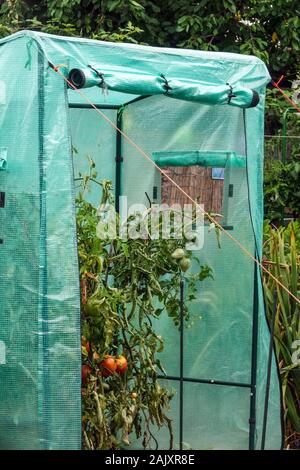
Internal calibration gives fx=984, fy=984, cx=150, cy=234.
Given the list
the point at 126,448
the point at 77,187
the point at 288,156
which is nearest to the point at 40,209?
the point at 77,187

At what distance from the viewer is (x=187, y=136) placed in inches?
246

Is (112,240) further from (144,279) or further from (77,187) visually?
(77,187)

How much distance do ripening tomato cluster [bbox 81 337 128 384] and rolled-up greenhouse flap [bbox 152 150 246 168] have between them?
1.48m

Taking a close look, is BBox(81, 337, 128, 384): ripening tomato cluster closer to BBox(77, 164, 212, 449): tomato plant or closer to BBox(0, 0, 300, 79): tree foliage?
BBox(77, 164, 212, 449): tomato plant

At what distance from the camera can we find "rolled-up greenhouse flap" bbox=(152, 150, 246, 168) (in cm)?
606

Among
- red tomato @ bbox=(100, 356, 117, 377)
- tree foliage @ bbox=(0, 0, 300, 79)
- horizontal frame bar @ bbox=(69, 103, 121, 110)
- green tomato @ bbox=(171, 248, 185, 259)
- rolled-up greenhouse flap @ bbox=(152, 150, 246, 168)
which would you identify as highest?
tree foliage @ bbox=(0, 0, 300, 79)

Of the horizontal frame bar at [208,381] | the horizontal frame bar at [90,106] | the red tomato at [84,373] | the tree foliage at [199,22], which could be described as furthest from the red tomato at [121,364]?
the tree foliage at [199,22]

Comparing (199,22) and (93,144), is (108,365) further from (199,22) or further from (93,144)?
(199,22)

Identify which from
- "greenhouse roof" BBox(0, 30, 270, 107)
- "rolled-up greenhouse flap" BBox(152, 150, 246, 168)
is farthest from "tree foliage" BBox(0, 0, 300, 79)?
"greenhouse roof" BBox(0, 30, 270, 107)

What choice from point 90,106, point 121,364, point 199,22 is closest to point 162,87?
point 90,106

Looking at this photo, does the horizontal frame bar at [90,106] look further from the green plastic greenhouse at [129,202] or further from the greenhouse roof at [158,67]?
the greenhouse roof at [158,67]

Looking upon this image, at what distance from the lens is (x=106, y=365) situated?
5.24m

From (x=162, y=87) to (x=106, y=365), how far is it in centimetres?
151

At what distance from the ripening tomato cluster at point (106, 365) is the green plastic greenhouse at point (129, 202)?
30cm
